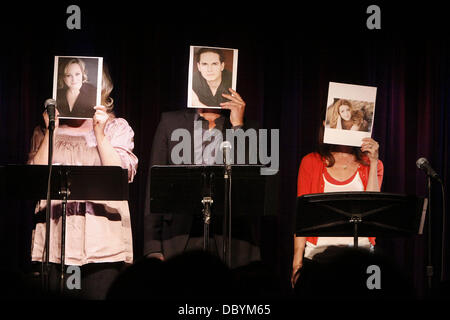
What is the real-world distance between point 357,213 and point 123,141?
5.87 ft

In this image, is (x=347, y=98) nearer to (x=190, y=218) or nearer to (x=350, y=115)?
(x=350, y=115)

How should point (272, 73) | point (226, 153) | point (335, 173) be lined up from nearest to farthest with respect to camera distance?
point (226, 153) < point (335, 173) < point (272, 73)

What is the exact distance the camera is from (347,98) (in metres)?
4.46

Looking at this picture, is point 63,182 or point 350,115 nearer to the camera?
point 63,182

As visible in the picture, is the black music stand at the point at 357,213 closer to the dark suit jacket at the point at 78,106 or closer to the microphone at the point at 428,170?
the microphone at the point at 428,170

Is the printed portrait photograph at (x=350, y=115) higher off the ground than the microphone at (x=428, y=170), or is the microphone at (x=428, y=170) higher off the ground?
the printed portrait photograph at (x=350, y=115)

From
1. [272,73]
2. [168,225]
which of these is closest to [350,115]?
[272,73]

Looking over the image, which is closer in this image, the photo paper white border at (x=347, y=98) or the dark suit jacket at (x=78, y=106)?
the dark suit jacket at (x=78, y=106)

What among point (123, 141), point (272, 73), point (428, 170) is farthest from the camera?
point (272, 73)

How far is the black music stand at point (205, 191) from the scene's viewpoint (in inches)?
145

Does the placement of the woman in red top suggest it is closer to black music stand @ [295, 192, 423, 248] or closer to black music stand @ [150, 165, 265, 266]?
black music stand @ [295, 192, 423, 248]

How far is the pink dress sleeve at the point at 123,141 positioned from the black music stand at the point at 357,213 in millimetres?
1330

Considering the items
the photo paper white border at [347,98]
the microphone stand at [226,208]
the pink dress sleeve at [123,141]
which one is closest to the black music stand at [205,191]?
the microphone stand at [226,208]
